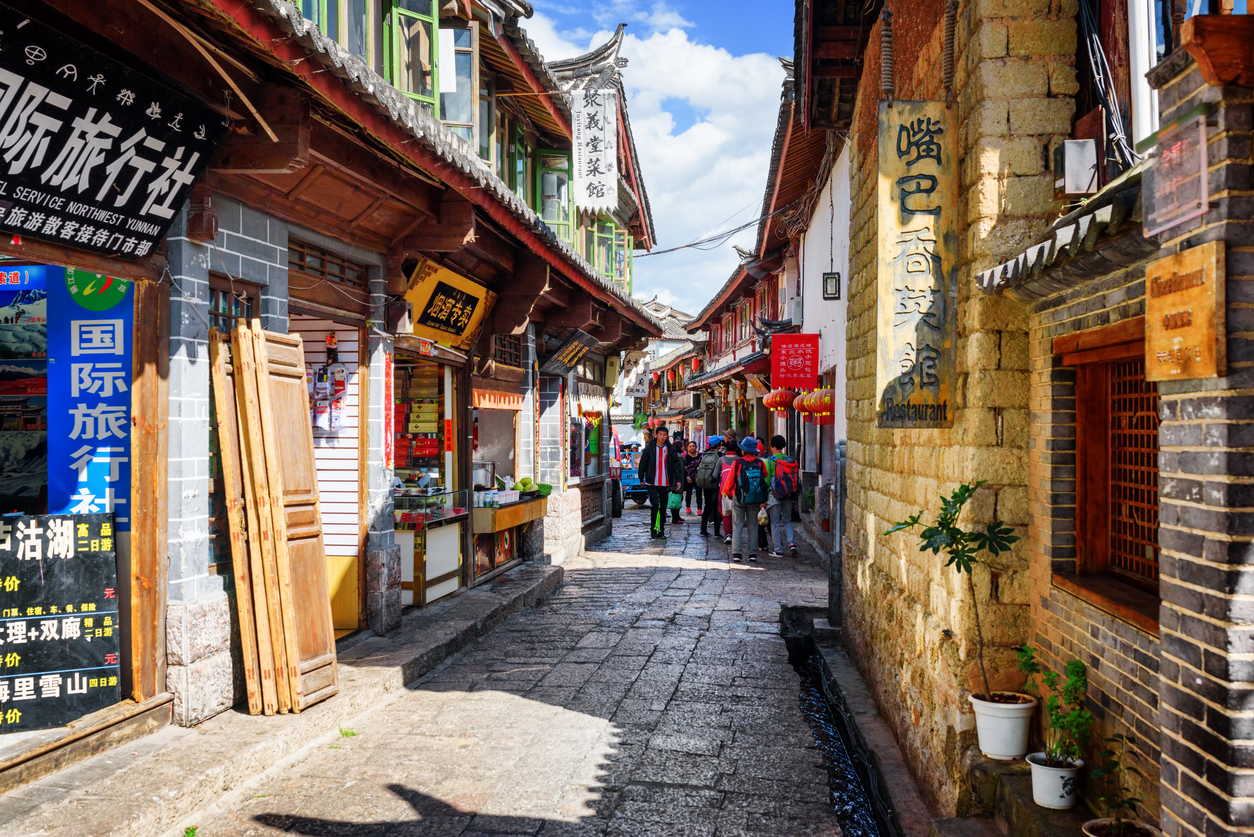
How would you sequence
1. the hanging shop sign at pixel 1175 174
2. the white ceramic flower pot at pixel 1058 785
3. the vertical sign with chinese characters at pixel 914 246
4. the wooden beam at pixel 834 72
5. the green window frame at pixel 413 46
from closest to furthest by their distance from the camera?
the hanging shop sign at pixel 1175 174
the white ceramic flower pot at pixel 1058 785
the vertical sign with chinese characters at pixel 914 246
the green window frame at pixel 413 46
the wooden beam at pixel 834 72

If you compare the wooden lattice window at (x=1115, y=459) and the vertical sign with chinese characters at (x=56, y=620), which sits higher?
the wooden lattice window at (x=1115, y=459)

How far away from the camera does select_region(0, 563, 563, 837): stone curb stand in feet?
12.8

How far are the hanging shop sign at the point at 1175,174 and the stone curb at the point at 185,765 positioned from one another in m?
4.67

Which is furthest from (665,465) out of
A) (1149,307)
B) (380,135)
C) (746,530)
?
(1149,307)

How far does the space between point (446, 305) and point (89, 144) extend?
174 inches

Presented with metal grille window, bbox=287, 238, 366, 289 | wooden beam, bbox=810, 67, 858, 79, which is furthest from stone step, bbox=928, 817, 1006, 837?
wooden beam, bbox=810, 67, 858, 79

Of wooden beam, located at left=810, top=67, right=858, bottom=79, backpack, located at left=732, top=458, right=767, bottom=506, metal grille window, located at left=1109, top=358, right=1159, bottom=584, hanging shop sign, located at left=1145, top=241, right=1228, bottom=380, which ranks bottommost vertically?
backpack, located at left=732, top=458, right=767, bottom=506

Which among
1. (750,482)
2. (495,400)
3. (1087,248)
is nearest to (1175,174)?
(1087,248)

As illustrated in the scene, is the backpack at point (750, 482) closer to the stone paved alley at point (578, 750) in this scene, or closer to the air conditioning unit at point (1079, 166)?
the stone paved alley at point (578, 750)

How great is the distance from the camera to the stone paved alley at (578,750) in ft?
14.5

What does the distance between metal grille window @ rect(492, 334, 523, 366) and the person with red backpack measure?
4090 millimetres

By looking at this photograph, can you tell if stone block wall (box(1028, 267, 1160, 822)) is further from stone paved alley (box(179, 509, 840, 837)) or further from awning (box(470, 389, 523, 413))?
awning (box(470, 389, 523, 413))

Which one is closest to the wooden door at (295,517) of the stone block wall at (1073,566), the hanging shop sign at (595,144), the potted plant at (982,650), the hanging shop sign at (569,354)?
the potted plant at (982,650)

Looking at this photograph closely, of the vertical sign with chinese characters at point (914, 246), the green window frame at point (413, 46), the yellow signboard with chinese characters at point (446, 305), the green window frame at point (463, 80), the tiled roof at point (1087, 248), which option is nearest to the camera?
the tiled roof at point (1087, 248)
